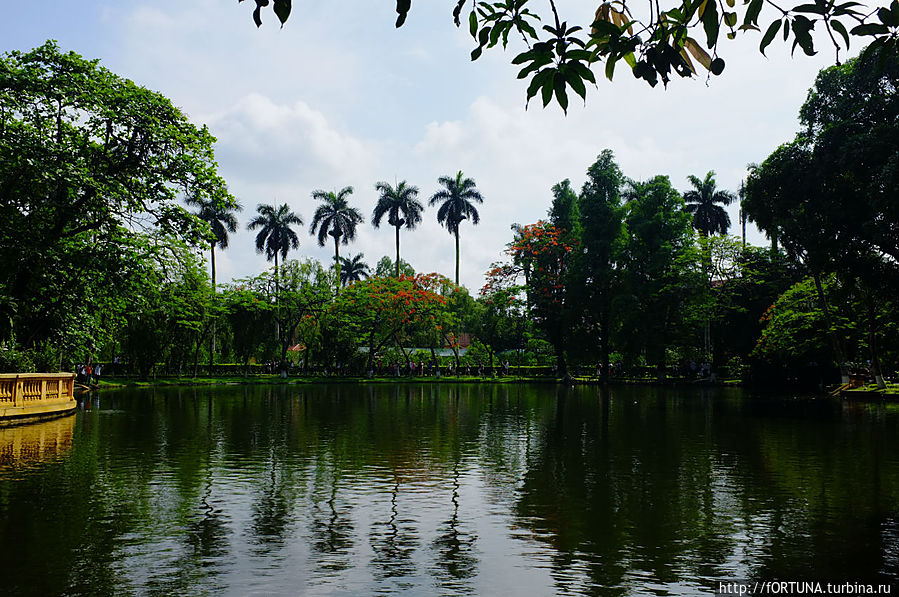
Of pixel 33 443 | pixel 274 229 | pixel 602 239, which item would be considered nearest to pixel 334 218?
Answer: pixel 274 229

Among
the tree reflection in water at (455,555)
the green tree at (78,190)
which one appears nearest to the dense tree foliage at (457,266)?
the green tree at (78,190)

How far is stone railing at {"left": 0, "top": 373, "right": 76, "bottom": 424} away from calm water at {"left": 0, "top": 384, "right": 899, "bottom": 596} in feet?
5.15

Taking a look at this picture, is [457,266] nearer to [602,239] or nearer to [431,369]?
[431,369]

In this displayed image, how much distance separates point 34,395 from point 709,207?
227 feet

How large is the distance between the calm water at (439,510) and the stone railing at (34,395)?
1571 mm

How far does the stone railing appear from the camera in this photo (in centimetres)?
1825

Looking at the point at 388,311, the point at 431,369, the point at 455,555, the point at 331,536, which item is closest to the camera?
the point at 455,555

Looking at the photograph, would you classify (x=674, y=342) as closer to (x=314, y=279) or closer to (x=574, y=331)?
(x=574, y=331)

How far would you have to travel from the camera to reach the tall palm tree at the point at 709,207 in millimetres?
74750

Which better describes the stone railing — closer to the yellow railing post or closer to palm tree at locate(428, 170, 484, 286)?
the yellow railing post

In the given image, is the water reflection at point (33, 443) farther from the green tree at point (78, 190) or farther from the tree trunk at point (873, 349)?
the tree trunk at point (873, 349)

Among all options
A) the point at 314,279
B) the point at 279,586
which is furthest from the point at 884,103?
the point at 314,279

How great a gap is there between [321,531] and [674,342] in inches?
1773

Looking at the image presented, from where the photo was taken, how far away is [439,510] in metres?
8.46
